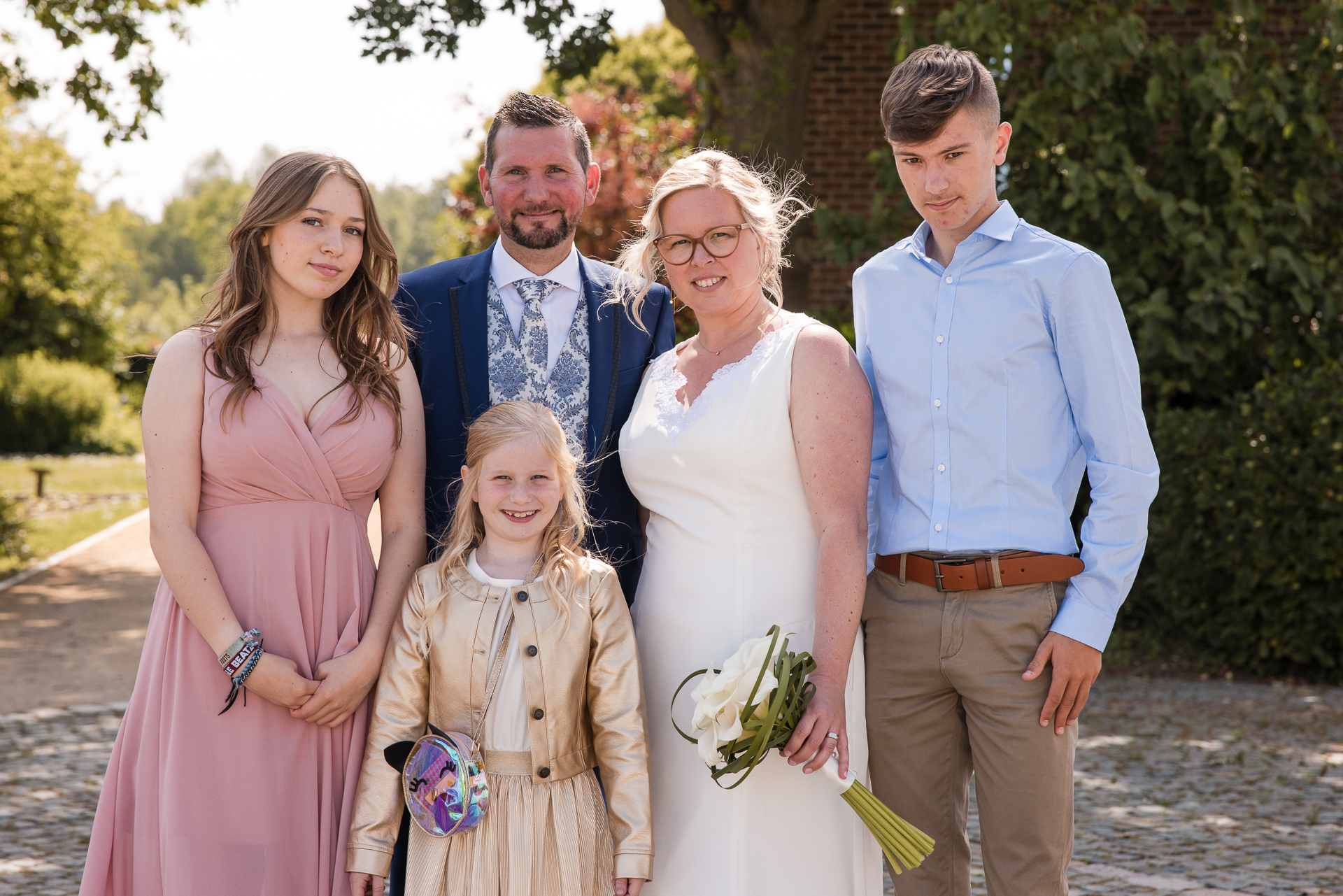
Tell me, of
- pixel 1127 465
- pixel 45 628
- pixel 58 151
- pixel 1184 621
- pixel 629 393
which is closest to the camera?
pixel 1127 465

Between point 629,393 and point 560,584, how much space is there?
2.51 ft

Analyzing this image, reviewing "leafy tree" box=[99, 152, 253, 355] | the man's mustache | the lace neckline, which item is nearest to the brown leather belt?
the lace neckline

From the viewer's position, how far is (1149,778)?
19.7 ft

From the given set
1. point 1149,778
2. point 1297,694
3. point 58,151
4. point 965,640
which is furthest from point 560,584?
point 58,151

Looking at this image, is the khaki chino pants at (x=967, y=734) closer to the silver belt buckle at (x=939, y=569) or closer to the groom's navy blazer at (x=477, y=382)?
the silver belt buckle at (x=939, y=569)

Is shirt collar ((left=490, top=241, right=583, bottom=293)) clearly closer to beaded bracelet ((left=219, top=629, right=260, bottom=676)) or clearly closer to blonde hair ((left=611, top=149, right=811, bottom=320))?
blonde hair ((left=611, top=149, right=811, bottom=320))

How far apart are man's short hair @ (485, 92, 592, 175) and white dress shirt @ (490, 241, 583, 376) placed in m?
0.28

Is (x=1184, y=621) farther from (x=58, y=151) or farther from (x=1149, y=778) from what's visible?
(x=58, y=151)

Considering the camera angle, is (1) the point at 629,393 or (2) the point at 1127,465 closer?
(2) the point at 1127,465

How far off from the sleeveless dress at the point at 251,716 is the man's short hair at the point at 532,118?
1.06m

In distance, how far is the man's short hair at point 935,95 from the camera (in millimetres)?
2723

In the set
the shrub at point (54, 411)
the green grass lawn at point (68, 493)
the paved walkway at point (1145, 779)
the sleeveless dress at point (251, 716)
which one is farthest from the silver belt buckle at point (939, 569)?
the shrub at point (54, 411)

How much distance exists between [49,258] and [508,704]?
2604 cm

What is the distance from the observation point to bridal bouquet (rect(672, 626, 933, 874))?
2521mm
